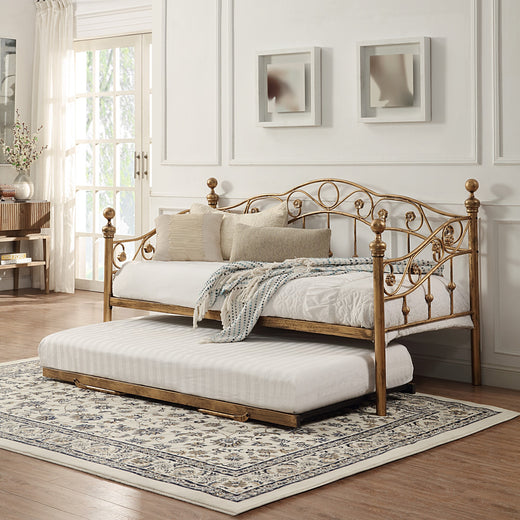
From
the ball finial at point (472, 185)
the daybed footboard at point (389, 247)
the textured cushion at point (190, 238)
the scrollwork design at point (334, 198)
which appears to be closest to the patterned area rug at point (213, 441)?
the daybed footboard at point (389, 247)

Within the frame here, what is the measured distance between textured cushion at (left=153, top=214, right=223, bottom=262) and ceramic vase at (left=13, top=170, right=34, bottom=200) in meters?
2.65

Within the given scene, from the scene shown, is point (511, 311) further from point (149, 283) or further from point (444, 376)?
point (149, 283)

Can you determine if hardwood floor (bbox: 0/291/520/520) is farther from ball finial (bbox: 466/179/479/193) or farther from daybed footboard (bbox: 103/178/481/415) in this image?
ball finial (bbox: 466/179/479/193)

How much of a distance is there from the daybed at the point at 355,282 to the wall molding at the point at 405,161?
135 mm

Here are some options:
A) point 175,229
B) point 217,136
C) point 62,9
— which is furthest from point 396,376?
point 62,9

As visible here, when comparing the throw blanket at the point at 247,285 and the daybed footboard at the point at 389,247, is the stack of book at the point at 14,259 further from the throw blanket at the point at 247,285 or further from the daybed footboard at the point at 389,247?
the throw blanket at the point at 247,285

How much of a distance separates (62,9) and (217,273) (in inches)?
158

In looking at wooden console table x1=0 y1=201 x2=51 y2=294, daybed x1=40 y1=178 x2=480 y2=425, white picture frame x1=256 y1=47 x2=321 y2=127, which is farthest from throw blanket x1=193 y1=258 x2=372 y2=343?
wooden console table x1=0 y1=201 x2=51 y2=294

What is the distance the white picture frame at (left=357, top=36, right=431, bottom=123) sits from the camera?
4340 mm

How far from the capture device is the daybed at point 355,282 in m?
3.60

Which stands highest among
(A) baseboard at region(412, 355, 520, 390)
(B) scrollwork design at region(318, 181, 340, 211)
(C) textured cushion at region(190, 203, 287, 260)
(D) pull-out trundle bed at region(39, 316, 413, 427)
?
(B) scrollwork design at region(318, 181, 340, 211)

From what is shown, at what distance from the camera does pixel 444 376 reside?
438cm

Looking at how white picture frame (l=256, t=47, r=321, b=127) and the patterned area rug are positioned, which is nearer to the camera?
the patterned area rug

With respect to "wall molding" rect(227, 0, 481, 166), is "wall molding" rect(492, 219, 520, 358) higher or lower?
lower
